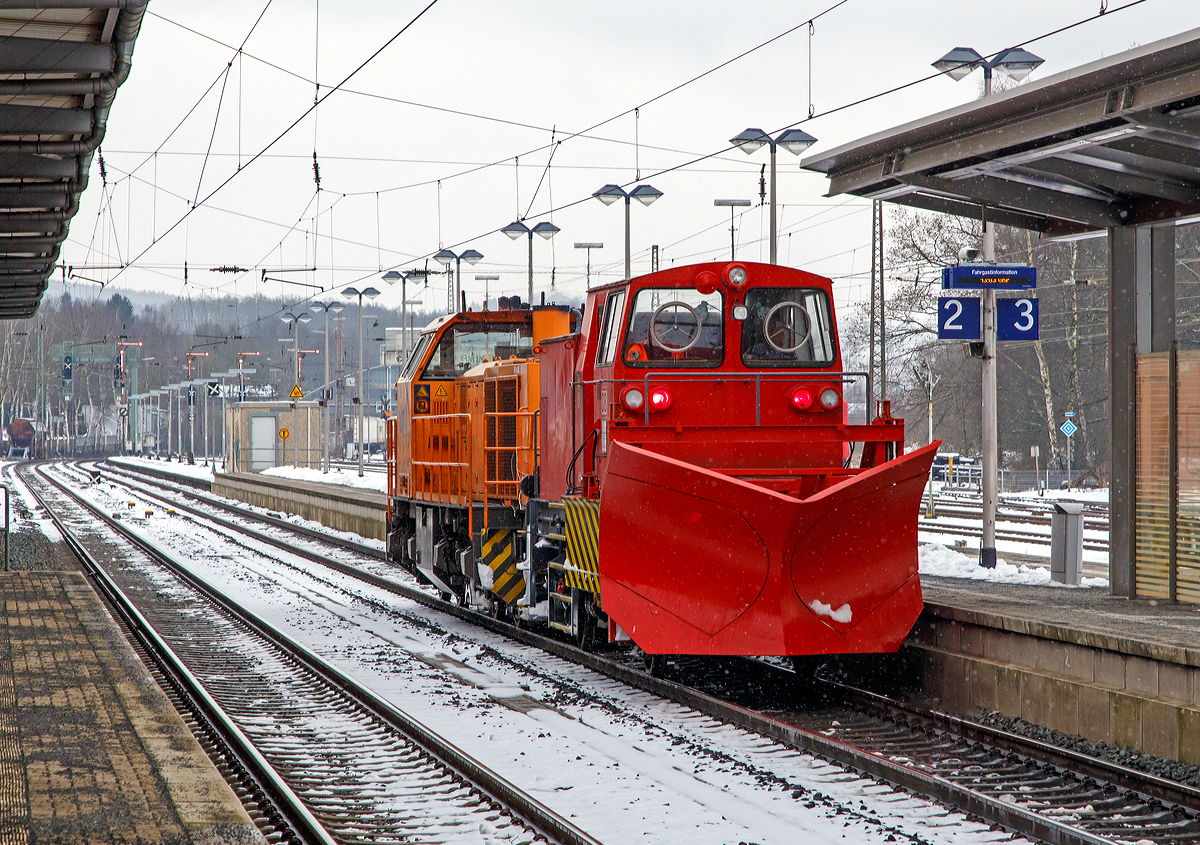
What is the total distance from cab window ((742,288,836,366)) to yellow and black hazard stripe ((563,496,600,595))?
73.5 inches

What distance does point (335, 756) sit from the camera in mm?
7949

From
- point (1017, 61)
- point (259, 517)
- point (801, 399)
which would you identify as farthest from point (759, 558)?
point (259, 517)

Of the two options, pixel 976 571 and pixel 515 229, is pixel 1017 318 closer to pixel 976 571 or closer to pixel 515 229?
pixel 976 571

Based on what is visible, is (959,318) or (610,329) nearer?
(610,329)

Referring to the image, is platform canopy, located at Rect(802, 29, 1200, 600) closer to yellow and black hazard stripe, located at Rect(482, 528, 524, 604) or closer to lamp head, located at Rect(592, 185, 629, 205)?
yellow and black hazard stripe, located at Rect(482, 528, 524, 604)

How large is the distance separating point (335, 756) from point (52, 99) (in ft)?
29.5

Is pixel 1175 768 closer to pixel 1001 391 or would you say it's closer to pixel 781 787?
pixel 781 787

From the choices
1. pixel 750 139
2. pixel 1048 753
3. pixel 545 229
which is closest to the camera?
pixel 1048 753

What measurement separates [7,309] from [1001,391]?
36497 millimetres

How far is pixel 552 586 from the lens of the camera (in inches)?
455

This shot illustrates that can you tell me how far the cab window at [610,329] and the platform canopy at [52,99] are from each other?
14.6 feet

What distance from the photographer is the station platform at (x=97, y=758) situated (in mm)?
5477

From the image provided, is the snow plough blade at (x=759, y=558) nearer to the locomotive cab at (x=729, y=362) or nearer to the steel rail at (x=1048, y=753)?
the steel rail at (x=1048, y=753)

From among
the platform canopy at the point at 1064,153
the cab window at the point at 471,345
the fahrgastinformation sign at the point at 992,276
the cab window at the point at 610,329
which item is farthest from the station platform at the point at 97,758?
the fahrgastinformation sign at the point at 992,276
